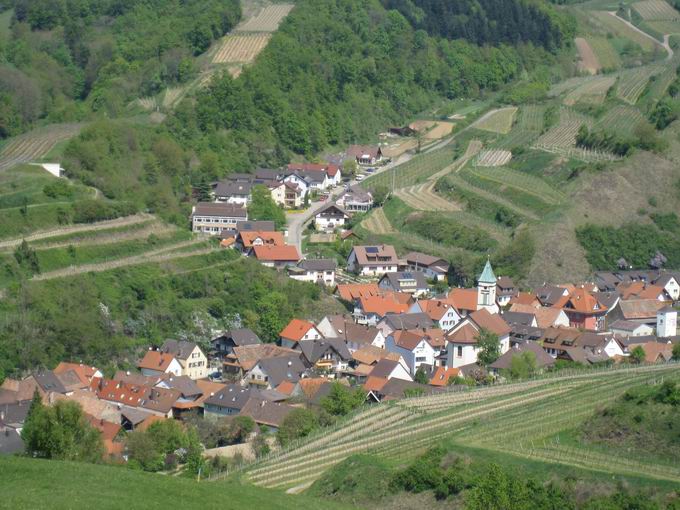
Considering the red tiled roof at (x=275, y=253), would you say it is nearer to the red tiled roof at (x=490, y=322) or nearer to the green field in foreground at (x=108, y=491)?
the red tiled roof at (x=490, y=322)

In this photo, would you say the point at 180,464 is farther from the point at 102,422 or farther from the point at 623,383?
the point at 623,383

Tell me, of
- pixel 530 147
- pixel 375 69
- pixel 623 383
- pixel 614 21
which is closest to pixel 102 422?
pixel 623 383

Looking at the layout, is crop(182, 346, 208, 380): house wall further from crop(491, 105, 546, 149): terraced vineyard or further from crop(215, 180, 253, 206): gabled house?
crop(491, 105, 546, 149): terraced vineyard

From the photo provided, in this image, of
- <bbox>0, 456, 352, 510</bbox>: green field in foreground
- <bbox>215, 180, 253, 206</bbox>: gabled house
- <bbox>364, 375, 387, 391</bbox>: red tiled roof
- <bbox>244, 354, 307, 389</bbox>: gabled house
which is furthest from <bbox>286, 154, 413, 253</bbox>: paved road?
<bbox>0, 456, 352, 510</bbox>: green field in foreground

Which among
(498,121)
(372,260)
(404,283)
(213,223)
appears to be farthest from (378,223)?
(498,121)

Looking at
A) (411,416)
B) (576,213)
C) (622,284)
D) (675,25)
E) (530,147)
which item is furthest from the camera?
(675,25)
